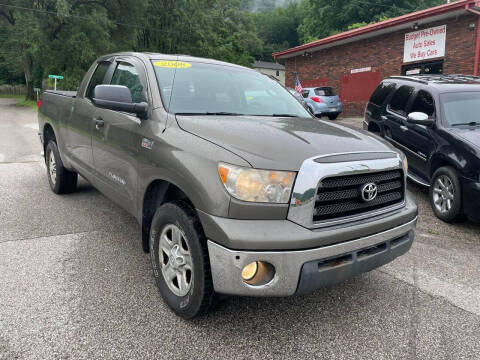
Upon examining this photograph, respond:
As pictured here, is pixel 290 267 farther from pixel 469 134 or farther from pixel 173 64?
pixel 469 134

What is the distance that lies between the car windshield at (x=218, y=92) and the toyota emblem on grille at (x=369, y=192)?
1.23 m

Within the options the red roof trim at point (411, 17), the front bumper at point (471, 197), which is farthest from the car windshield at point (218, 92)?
the red roof trim at point (411, 17)

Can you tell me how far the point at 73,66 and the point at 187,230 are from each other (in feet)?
97.3

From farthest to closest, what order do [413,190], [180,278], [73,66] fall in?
[73,66] < [413,190] < [180,278]

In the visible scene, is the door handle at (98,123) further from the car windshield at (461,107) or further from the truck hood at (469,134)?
the car windshield at (461,107)

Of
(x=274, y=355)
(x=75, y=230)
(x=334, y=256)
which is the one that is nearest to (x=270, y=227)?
(x=334, y=256)

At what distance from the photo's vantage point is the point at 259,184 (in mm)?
2252

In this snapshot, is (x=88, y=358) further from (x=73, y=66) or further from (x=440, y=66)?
(x=73, y=66)

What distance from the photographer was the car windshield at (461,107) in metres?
5.47

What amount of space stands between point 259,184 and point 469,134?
3.94m

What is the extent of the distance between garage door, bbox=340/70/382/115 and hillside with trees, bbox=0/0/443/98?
17.4 meters

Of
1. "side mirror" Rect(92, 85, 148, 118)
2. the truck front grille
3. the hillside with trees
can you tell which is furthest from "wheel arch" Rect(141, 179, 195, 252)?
the hillside with trees

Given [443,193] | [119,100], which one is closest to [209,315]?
[119,100]

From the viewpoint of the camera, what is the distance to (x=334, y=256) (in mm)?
2332
